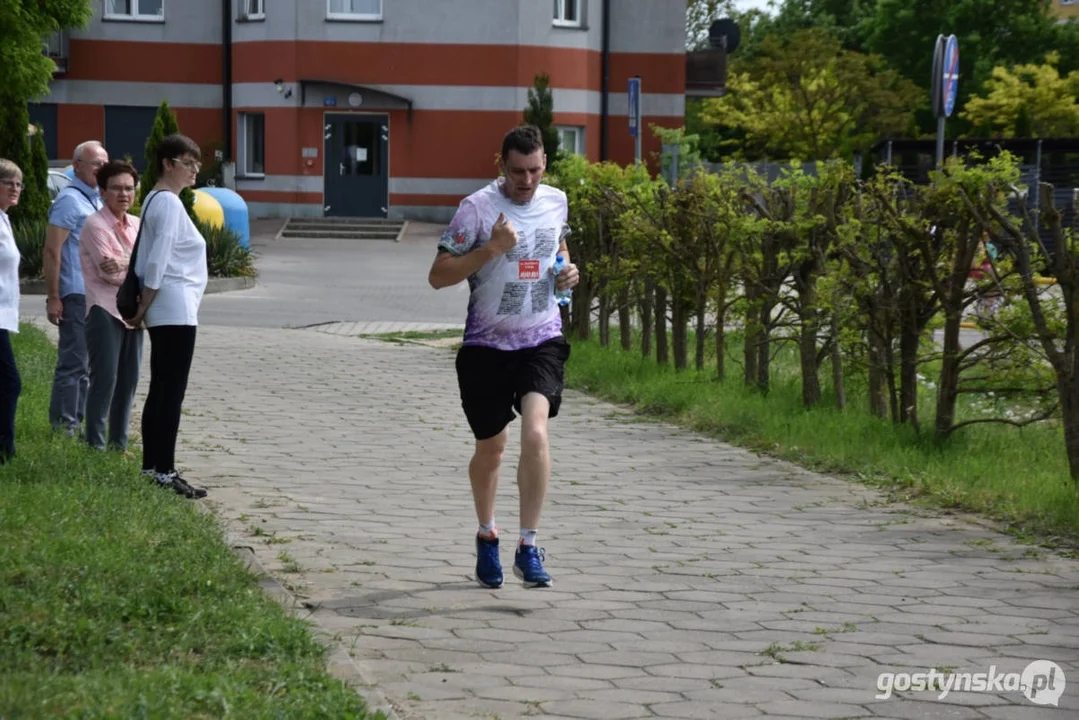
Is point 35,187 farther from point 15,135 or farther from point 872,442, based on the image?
point 872,442

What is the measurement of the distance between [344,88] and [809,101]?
19.5 meters

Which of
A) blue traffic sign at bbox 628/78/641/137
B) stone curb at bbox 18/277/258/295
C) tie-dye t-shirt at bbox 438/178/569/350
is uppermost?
blue traffic sign at bbox 628/78/641/137

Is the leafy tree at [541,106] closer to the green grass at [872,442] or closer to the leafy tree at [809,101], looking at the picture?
the leafy tree at [809,101]

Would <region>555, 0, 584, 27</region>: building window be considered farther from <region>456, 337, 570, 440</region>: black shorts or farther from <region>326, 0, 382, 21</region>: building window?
<region>456, 337, 570, 440</region>: black shorts

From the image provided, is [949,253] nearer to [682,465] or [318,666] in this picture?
[682,465]

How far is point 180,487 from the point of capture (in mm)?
8125

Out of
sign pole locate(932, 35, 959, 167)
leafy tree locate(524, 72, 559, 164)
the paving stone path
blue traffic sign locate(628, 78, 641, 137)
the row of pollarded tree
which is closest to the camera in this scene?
the paving stone path

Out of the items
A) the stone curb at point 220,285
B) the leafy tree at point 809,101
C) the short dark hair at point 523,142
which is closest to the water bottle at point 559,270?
the short dark hair at point 523,142

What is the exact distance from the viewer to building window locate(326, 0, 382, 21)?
39.5 meters

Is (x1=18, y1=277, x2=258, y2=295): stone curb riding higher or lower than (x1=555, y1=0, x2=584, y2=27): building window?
lower

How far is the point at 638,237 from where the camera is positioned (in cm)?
1316

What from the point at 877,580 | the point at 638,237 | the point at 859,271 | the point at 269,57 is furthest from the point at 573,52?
the point at 877,580

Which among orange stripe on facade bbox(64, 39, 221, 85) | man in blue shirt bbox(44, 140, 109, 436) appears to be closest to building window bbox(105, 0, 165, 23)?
orange stripe on facade bbox(64, 39, 221, 85)

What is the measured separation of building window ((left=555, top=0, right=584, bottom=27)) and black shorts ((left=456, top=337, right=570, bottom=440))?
3530 cm
